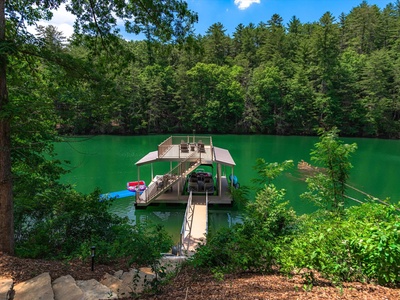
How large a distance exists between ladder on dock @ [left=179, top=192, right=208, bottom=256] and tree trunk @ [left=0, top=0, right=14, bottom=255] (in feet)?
14.3

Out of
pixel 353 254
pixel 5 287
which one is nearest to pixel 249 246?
pixel 353 254

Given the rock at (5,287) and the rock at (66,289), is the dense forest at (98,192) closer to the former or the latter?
the rock at (66,289)

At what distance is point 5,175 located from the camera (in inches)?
171

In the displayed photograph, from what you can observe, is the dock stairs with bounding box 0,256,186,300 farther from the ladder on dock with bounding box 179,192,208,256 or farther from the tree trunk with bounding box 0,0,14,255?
the ladder on dock with bounding box 179,192,208,256

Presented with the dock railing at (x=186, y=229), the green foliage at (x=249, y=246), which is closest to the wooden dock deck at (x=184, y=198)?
the dock railing at (x=186, y=229)

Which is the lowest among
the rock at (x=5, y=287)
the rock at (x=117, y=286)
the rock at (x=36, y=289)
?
the rock at (x=117, y=286)

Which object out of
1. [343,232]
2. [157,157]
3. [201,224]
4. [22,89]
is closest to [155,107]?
[157,157]

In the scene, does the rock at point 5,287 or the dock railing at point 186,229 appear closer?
the rock at point 5,287

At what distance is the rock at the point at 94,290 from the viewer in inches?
129

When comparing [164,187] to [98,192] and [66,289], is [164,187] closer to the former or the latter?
[98,192]

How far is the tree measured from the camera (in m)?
4.21

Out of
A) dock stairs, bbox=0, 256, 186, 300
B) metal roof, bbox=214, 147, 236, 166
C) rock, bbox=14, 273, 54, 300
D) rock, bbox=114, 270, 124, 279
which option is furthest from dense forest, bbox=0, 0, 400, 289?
metal roof, bbox=214, 147, 236, 166

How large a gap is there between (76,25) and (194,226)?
7739 millimetres

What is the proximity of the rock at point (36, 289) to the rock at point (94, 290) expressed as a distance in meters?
0.37
